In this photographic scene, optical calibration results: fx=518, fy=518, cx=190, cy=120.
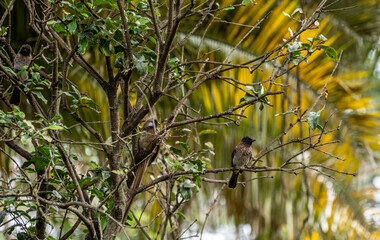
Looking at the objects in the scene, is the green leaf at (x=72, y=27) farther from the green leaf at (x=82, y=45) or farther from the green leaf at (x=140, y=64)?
the green leaf at (x=140, y=64)

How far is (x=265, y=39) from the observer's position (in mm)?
6617

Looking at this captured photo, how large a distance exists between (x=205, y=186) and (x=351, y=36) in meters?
2.85

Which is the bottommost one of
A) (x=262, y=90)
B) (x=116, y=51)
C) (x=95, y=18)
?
(x=262, y=90)

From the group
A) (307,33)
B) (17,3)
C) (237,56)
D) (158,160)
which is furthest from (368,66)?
(17,3)

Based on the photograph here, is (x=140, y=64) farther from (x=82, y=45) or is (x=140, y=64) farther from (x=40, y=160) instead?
(x=40, y=160)

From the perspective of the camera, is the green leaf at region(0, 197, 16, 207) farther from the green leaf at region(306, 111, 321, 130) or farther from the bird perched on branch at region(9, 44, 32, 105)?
the green leaf at region(306, 111, 321, 130)

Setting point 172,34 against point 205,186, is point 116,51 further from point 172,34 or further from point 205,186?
point 205,186

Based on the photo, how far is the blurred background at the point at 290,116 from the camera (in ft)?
21.4

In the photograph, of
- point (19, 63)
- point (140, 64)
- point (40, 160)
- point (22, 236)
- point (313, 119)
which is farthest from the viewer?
point (19, 63)

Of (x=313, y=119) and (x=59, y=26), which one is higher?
(x=59, y=26)

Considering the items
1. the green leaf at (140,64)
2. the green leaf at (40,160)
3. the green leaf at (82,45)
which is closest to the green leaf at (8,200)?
the green leaf at (40,160)

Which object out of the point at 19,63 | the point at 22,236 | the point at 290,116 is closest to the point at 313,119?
the point at 22,236

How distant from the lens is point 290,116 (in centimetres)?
639

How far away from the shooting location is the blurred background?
21.4 ft
